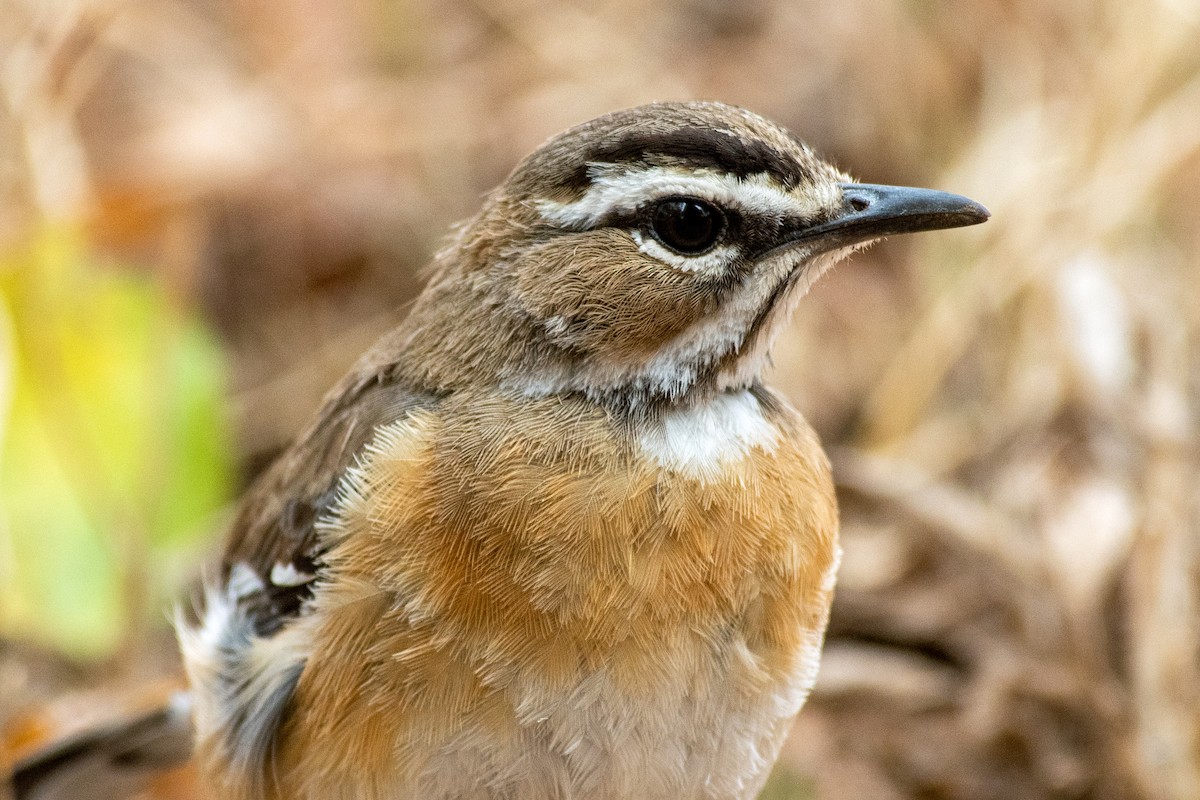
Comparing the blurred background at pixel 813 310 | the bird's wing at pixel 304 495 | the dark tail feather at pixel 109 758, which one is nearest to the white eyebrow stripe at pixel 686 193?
the bird's wing at pixel 304 495

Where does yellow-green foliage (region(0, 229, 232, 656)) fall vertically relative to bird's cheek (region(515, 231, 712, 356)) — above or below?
below

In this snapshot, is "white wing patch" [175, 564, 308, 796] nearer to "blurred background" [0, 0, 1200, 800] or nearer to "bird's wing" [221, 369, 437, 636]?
"bird's wing" [221, 369, 437, 636]

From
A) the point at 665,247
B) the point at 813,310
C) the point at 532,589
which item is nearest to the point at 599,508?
the point at 532,589

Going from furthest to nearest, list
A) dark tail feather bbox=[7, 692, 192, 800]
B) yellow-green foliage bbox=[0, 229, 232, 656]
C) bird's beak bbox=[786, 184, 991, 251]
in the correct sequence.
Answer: yellow-green foliage bbox=[0, 229, 232, 656], dark tail feather bbox=[7, 692, 192, 800], bird's beak bbox=[786, 184, 991, 251]

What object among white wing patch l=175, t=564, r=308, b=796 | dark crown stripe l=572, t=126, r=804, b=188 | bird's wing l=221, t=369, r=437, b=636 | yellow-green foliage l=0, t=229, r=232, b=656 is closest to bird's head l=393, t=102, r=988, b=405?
dark crown stripe l=572, t=126, r=804, b=188

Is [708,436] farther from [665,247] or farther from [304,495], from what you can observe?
[304,495]

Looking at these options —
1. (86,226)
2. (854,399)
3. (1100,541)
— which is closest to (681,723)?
(1100,541)

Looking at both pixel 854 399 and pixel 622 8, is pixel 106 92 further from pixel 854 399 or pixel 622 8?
pixel 854 399
